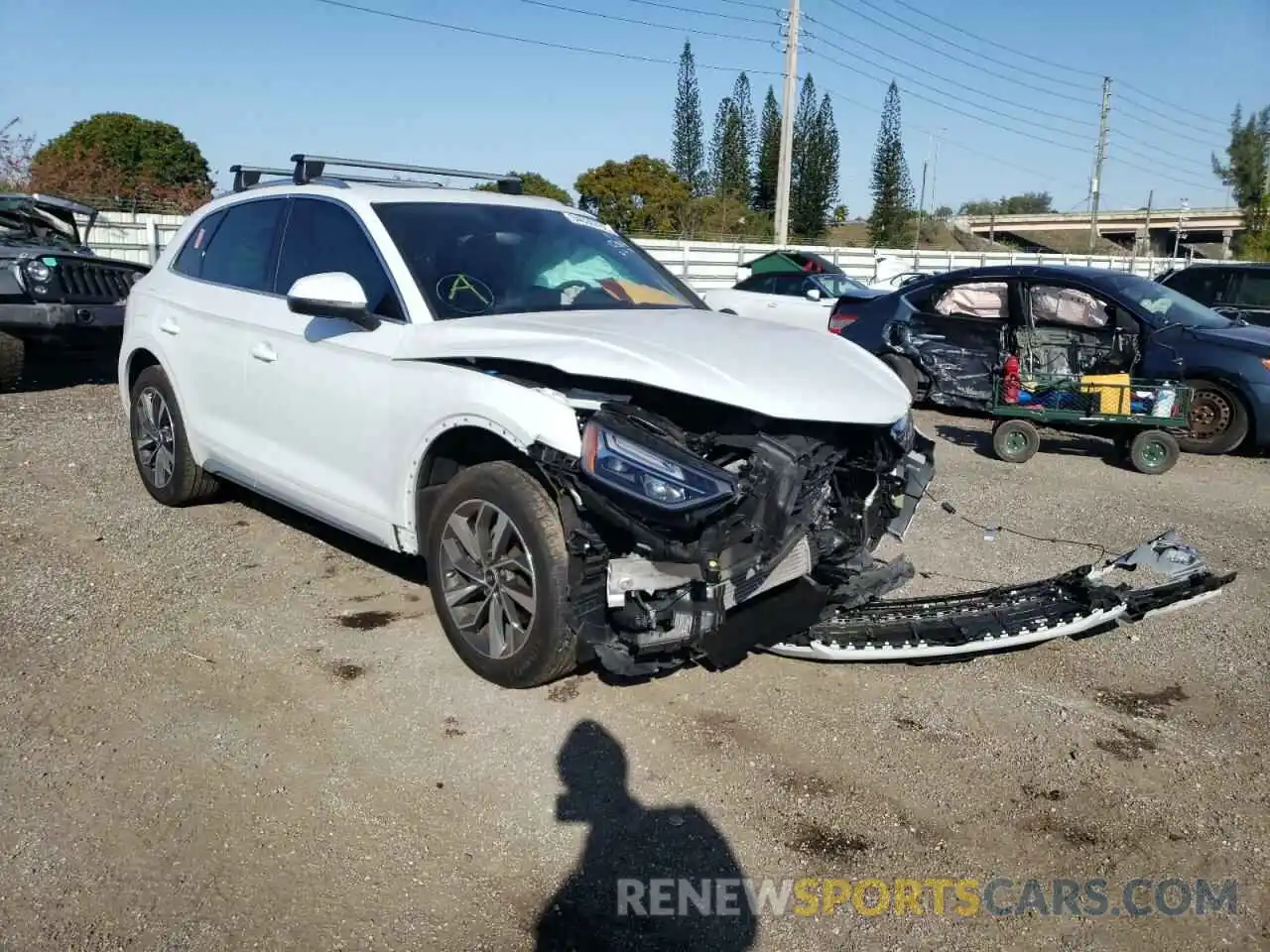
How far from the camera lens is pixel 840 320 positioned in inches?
429

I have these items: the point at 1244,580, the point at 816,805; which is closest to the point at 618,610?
the point at 816,805

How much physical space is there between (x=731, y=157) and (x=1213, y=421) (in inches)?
2311

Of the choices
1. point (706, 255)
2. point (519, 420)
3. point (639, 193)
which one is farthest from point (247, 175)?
point (639, 193)

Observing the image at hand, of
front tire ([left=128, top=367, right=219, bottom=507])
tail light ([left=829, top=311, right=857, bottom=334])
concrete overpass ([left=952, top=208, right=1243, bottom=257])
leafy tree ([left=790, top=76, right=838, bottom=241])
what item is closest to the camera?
front tire ([left=128, top=367, right=219, bottom=507])

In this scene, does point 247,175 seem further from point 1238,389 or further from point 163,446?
point 1238,389


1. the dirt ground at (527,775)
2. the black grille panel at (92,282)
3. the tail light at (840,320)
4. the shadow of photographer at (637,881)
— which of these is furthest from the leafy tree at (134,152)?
the shadow of photographer at (637,881)

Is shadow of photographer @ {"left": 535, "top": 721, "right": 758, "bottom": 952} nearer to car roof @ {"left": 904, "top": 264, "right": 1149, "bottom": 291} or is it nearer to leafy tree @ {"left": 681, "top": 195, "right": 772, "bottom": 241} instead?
car roof @ {"left": 904, "top": 264, "right": 1149, "bottom": 291}

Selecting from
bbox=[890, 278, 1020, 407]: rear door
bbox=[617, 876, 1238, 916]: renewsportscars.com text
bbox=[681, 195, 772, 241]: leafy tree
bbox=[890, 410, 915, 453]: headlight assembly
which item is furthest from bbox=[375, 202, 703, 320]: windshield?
bbox=[681, 195, 772, 241]: leafy tree

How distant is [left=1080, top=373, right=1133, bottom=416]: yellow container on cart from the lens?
812 cm

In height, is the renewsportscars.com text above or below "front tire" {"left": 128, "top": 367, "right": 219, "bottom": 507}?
below

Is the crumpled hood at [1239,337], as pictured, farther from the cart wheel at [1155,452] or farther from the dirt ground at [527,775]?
the dirt ground at [527,775]

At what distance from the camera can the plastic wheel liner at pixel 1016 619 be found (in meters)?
4.02

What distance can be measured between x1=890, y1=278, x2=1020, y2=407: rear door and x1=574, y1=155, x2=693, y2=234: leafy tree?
44027 mm

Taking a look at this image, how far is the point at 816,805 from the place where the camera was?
321 cm
